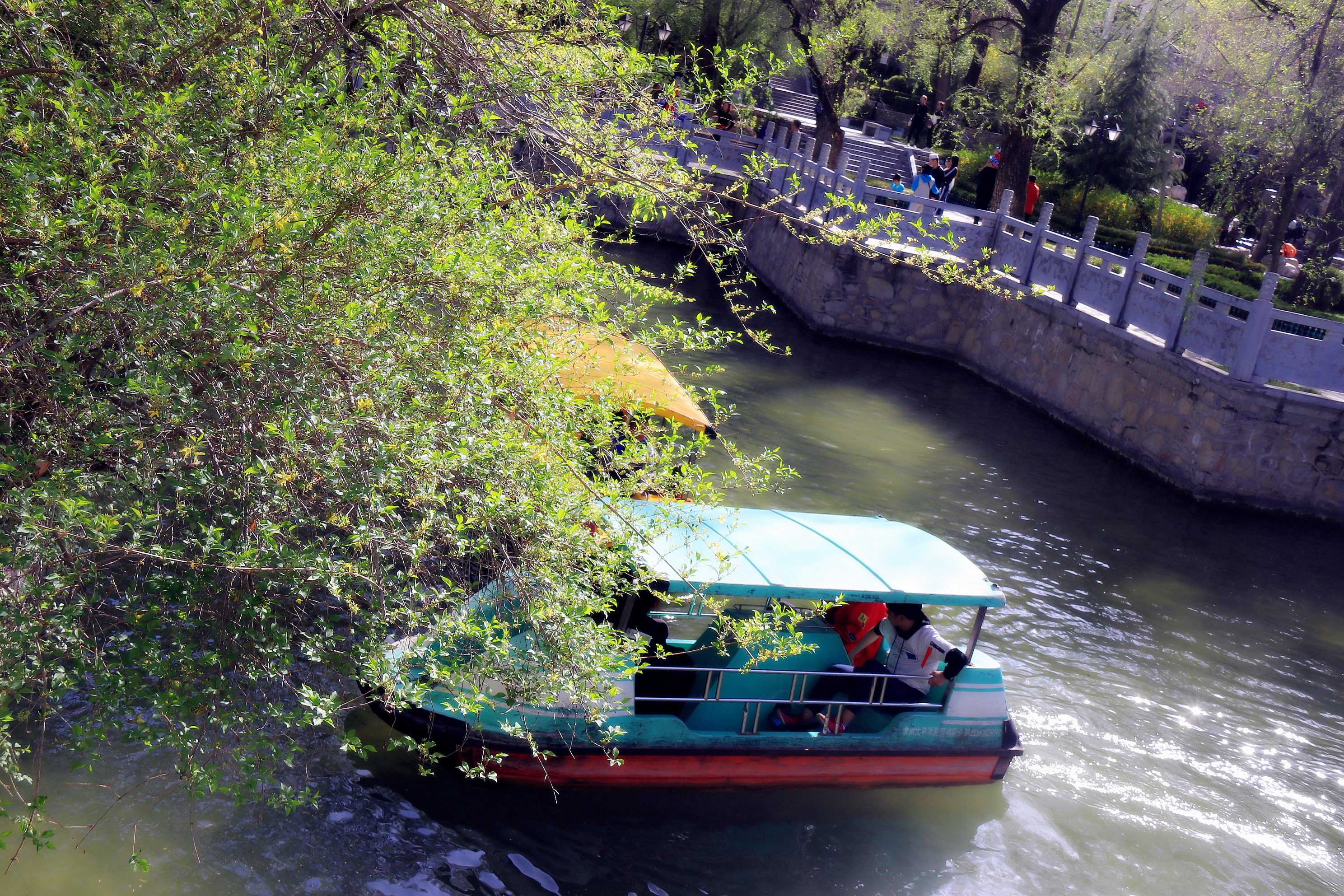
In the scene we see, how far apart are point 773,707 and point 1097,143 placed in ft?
84.8

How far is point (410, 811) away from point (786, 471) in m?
3.38

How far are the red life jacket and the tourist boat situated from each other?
0.46 feet

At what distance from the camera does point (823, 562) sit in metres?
7.32

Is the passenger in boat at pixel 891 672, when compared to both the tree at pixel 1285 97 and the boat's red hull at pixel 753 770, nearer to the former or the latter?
the boat's red hull at pixel 753 770

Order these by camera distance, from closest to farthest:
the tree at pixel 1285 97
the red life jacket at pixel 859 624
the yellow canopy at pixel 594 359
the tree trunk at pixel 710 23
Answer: the yellow canopy at pixel 594 359 → the red life jacket at pixel 859 624 → the tree at pixel 1285 97 → the tree trunk at pixel 710 23

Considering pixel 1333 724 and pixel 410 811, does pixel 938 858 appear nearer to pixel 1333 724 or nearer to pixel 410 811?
pixel 410 811

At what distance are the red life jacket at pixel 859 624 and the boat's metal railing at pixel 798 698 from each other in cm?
15

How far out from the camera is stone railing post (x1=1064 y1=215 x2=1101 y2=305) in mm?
17094

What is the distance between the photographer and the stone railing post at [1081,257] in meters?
17.1

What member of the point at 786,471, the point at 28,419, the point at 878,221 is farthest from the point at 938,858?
the point at 28,419

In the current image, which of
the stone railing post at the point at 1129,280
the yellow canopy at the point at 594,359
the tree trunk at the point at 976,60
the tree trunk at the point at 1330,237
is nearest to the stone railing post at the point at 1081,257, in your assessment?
the stone railing post at the point at 1129,280

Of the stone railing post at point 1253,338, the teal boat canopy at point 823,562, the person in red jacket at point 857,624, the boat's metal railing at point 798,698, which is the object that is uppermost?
the stone railing post at point 1253,338

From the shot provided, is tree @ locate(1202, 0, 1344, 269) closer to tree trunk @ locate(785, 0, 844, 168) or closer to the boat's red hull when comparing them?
tree trunk @ locate(785, 0, 844, 168)

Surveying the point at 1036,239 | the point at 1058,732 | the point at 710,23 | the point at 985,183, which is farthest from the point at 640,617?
the point at 710,23
